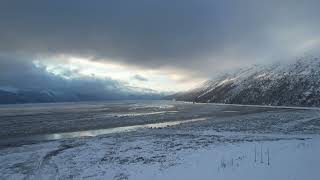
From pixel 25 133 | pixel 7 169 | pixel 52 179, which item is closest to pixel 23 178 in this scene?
pixel 52 179

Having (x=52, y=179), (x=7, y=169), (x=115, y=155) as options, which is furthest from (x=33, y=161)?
(x=52, y=179)

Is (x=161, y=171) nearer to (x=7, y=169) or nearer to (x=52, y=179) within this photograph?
(x=52, y=179)

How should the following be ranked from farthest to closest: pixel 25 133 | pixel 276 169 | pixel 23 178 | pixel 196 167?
1. pixel 25 133
2. pixel 23 178
3. pixel 196 167
4. pixel 276 169

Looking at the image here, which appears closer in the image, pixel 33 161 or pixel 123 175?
pixel 123 175

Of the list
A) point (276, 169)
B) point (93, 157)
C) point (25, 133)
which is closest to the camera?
point (276, 169)

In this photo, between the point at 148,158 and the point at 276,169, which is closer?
the point at 276,169

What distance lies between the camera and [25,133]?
65.3 m

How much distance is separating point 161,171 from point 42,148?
2498 cm

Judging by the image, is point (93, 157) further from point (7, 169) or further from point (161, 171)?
point (161, 171)

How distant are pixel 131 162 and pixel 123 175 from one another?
18.7 feet

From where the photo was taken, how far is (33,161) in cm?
3581

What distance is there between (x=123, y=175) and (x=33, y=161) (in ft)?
47.4

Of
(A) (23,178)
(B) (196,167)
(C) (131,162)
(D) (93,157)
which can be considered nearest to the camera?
(B) (196,167)

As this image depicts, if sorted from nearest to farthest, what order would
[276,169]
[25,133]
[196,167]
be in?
[276,169] < [196,167] < [25,133]
